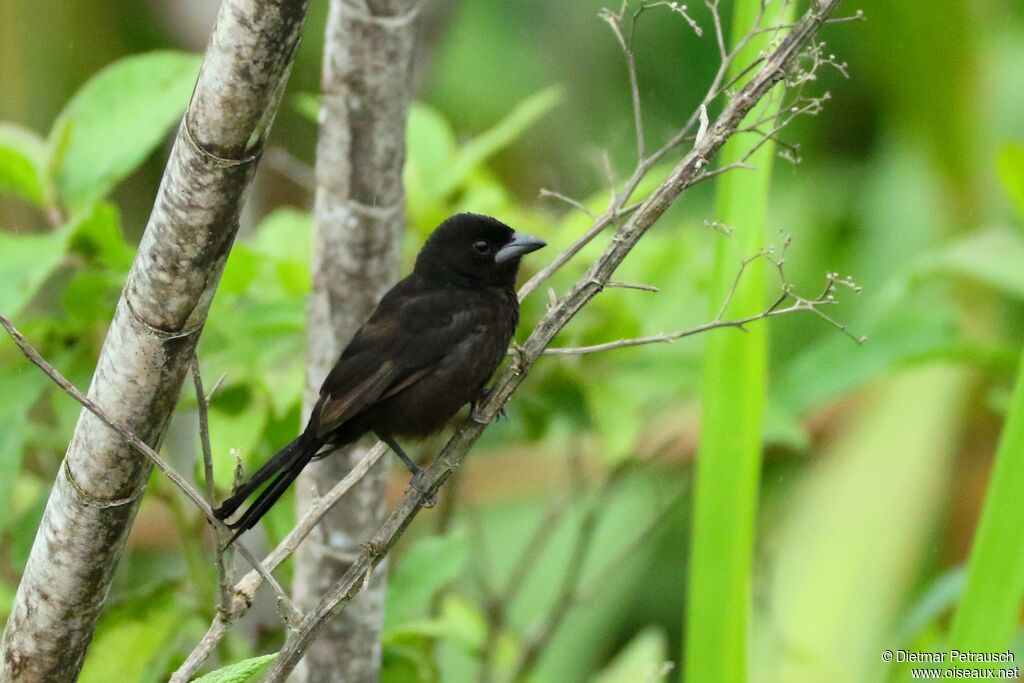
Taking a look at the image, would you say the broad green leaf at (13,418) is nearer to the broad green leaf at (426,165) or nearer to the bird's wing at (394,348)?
the bird's wing at (394,348)

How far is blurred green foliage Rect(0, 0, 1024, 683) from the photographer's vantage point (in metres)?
2.23

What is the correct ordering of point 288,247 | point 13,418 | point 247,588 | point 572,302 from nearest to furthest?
point 247,588
point 572,302
point 13,418
point 288,247

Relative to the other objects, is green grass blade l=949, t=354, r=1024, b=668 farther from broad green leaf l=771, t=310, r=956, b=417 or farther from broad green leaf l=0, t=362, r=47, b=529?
broad green leaf l=0, t=362, r=47, b=529

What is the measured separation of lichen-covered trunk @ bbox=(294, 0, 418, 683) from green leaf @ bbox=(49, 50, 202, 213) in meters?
0.29

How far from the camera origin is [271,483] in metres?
1.82

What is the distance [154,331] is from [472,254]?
3.50 feet

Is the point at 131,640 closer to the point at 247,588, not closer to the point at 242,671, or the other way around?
the point at 247,588

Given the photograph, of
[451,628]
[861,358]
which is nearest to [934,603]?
[861,358]

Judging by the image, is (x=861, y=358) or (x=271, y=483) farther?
(x=861, y=358)

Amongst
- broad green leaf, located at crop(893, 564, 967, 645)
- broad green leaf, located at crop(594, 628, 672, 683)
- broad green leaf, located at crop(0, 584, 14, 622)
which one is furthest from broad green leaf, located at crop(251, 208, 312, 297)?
broad green leaf, located at crop(893, 564, 967, 645)

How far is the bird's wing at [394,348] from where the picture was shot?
6.61ft

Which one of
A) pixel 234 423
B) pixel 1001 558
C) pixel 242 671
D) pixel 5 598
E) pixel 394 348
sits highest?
pixel 394 348

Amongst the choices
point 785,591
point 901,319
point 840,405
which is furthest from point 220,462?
point 840,405

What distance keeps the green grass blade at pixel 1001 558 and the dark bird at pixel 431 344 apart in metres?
0.88
